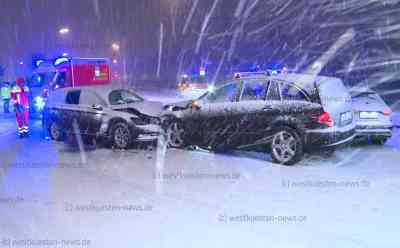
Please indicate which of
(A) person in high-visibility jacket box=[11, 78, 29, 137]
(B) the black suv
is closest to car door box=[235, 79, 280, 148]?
(B) the black suv

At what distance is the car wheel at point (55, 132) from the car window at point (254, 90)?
19.2 ft

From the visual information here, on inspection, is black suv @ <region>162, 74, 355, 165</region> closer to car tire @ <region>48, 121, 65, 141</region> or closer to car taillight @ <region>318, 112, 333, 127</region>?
car taillight @ <region>318, 112, 333, 127</region>

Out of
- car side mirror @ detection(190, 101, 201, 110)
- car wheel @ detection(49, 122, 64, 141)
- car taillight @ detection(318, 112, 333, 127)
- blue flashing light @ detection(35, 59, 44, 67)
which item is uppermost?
blue flashing light @ detection(35, 59, 44, 67)

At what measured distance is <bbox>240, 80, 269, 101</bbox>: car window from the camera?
8664 millimetres

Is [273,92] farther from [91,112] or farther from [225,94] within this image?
[91,112]

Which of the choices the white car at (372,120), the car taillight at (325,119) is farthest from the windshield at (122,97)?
the white car at (372,120)

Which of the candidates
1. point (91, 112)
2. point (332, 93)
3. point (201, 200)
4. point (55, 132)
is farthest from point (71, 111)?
point (332, 93)

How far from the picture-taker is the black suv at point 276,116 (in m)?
8.03

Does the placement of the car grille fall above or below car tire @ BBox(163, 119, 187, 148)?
above

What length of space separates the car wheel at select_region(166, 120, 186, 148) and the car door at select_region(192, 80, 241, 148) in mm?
590

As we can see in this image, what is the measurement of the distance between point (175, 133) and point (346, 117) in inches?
146

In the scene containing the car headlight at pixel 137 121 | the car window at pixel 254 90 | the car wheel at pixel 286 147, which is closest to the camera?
Answer: the car wheel at pixel 286 147

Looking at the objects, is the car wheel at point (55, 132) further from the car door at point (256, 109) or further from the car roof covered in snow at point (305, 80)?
the car roof covered in snow at point (305, 80)

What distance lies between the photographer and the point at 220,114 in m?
9.18
